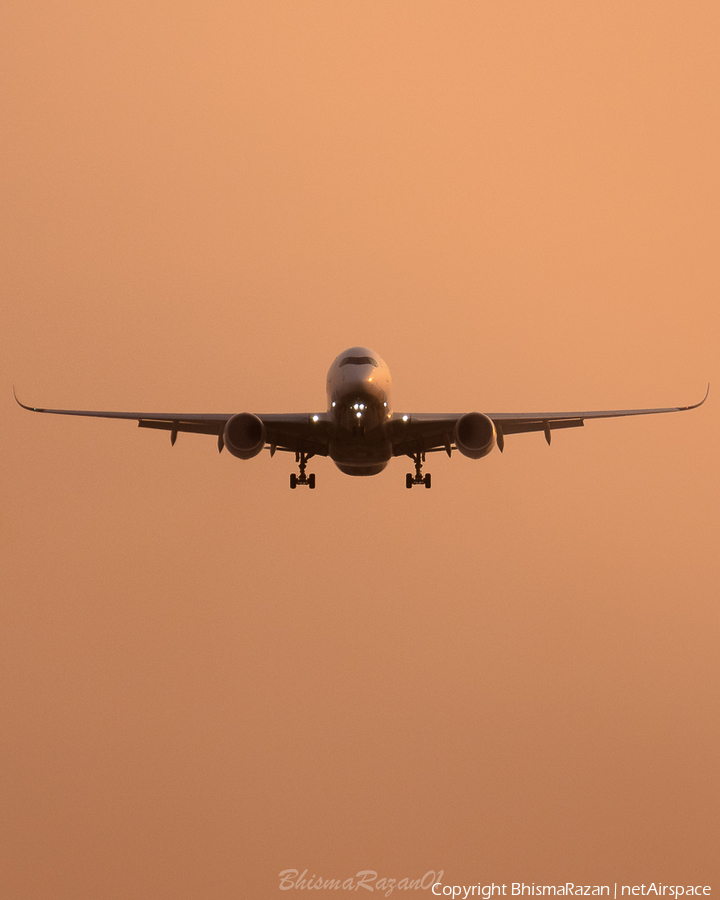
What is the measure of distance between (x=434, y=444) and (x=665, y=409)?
9122 millimetres

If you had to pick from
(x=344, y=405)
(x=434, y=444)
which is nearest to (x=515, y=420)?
(x=434, y=444)

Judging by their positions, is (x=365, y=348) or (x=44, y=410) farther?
(x=44, y=410)

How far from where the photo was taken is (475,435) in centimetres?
3903

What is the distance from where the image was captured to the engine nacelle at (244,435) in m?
38.5

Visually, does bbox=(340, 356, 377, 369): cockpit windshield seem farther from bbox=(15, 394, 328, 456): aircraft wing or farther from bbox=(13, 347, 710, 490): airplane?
bbox=(15, 394, 328, 456): aircraft wing

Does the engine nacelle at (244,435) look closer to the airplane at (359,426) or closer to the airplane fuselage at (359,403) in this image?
the airplane at (359,426)

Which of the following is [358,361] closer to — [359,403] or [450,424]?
[359,403]

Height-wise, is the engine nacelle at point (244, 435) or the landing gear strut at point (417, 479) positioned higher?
the landing gear strut at point (417, 479)

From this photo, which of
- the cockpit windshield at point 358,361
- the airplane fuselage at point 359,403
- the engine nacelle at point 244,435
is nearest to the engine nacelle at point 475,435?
the airplane fuselage at point 359,403

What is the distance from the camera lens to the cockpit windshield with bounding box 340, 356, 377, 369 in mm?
38812

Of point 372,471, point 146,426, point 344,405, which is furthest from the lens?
point 146,426

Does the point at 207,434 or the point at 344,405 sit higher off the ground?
the point at 207,434

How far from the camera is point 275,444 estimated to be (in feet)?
146

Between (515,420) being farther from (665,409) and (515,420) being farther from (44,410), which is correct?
(44,410)
